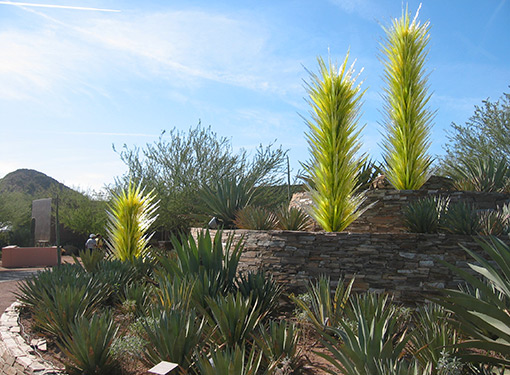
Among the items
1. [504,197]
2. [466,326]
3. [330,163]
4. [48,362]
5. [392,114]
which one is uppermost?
[392,114]

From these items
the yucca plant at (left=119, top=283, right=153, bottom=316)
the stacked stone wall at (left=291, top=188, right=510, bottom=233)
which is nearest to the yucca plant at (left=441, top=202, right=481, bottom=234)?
the stacked stone wall at (left=291, top=188, right=510, bottom=233)

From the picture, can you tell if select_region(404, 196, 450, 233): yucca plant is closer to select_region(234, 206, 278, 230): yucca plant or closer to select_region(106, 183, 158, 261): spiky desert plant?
select_region(234, 206, 278, 230): yucca plant

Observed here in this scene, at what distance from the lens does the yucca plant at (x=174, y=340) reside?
4.41 metres

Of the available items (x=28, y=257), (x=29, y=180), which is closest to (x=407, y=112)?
(x=28, y=257)

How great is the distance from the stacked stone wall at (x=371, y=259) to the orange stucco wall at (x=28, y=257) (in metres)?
17.0

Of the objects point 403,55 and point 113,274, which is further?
point 403,55

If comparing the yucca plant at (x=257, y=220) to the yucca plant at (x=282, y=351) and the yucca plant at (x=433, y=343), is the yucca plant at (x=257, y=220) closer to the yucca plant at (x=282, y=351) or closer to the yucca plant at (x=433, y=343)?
the yucca plant at (x=282, y=351)

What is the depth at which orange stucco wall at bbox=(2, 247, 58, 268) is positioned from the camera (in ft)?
69.0

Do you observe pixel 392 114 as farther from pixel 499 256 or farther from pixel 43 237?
pixel 43 237

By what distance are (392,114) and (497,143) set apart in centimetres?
1231

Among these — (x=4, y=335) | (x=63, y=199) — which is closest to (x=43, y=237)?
(x=4, y=335)

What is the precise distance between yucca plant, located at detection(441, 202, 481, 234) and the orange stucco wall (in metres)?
18.9

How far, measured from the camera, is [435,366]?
13.7 feet

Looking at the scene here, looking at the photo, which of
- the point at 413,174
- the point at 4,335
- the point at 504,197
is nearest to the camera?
the point at 4,335
